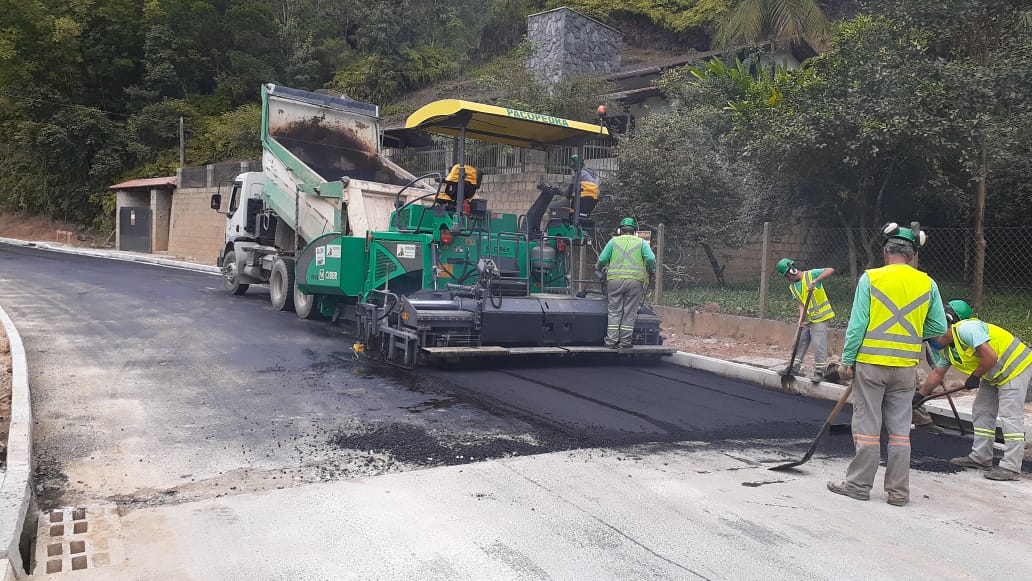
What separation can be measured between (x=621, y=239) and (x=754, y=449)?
364cm

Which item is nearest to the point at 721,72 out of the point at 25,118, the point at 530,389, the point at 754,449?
the point at 530,389

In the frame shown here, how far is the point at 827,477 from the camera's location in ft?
17.2

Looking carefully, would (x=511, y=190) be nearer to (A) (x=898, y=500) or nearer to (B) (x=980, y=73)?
(B) (x=980, y=73)

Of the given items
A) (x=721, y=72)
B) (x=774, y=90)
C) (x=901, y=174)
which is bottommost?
(x=901, y=174)

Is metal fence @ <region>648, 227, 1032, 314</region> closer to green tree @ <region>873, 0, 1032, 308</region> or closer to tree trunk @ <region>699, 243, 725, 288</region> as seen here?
tree trunk @ <region>699, 243, 725, 288</region>

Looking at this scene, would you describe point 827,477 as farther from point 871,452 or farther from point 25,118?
point 25,118

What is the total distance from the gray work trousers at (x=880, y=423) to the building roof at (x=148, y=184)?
98.5 ft

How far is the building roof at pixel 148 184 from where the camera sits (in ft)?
101

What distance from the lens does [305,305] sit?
12117 millimetres

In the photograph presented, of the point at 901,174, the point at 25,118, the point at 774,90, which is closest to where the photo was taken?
the point at 901,174

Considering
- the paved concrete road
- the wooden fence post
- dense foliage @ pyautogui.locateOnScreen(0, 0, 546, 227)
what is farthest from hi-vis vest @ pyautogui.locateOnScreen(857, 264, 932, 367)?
dense foliage @ pyautogui.locateOnScreen(0, 0, 546, 227)

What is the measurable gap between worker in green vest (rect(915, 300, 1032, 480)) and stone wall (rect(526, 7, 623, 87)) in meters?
21.3

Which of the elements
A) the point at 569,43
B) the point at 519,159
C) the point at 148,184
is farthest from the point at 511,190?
the point at 148,184

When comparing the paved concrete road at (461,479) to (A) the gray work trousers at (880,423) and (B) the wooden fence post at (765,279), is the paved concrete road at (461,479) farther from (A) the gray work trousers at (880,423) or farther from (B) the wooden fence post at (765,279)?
(B) the wooden fence post at (765,279)
